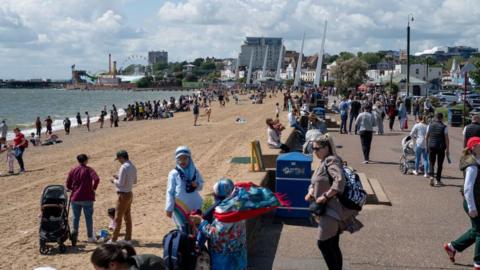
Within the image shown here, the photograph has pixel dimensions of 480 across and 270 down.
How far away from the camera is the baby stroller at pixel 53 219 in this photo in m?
9.23

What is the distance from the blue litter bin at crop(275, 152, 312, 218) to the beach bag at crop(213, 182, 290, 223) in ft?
11.5

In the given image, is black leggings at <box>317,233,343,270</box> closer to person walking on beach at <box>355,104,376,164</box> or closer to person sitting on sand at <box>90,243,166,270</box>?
person sitting on sand at <box>90,243,166,270</box>

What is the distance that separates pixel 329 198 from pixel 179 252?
1.45 m

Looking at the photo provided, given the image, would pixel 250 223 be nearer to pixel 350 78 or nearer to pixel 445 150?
pixel 445 150

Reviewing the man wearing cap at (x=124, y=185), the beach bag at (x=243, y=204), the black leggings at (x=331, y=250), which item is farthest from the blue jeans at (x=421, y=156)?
the beach bag at (x=243, y=204)

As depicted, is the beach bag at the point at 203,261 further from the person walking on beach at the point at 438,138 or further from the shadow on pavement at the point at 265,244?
the person walking on beach at the point at 438,138

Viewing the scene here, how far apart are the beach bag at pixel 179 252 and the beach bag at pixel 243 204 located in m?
0.35

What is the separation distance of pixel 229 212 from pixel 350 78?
198 feet

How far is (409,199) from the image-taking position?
10.8 metres

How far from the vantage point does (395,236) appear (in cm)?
832

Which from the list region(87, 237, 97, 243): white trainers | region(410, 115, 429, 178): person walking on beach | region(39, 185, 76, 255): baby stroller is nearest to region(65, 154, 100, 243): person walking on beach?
region(39, 185, 76, 255): baby stroller

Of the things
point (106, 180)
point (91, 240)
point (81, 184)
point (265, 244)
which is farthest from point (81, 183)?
point (106, 180)

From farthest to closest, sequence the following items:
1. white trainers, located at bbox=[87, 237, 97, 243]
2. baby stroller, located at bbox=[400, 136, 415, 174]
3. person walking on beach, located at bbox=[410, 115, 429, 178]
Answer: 1. baby stroller, located at bbox=[400, 136, 415, 174]
2. person walking on beach, located at bbox=[410, 115, 429, 178]
3. white trainers, located at bbox=[87, 237, 97, 243]

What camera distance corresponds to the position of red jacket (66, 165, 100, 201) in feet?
30.4
